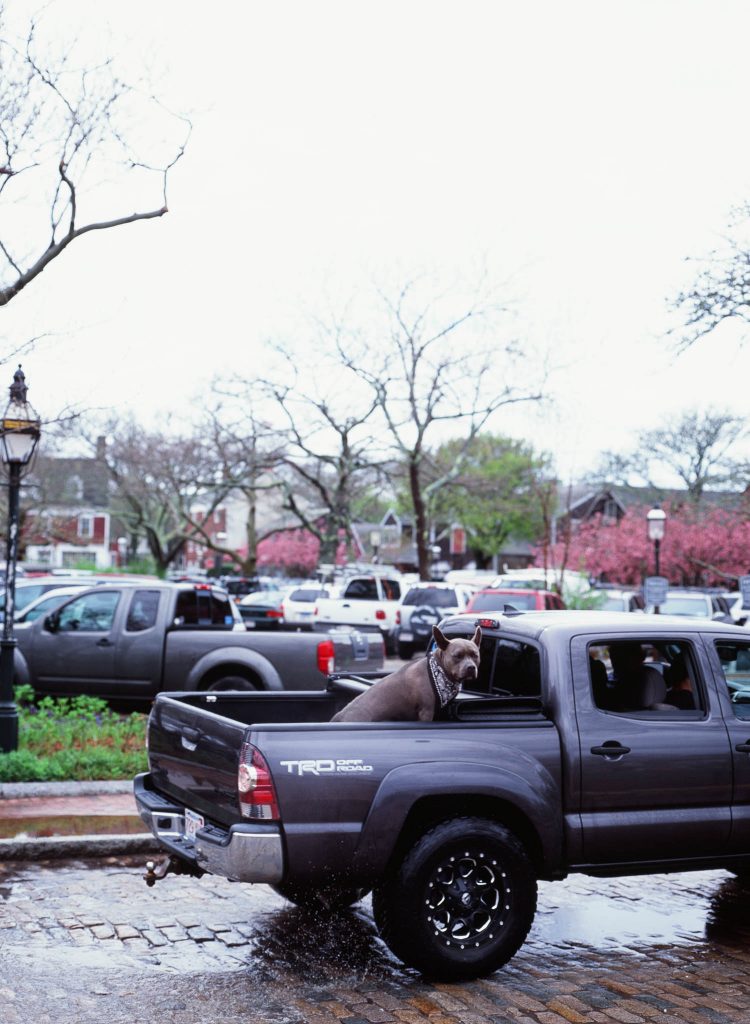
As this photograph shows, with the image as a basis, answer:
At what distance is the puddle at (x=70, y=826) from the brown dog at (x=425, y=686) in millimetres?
3008

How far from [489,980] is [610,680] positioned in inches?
73.3

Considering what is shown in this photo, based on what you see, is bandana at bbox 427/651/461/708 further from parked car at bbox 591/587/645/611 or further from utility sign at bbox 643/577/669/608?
utility sign at bbox 643/577/669/608

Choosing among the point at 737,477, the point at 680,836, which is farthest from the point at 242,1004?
the point at 737,477

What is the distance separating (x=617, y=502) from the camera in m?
73.9

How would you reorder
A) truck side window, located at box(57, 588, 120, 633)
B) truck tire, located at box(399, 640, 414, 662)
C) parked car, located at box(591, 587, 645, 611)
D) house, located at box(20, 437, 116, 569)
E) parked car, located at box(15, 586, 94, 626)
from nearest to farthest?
truck side window, located at box(57, 588, 120, 633) → parked car, located at box(15, 586, 94, 626) → parked car, located at box(591, 587, 645, 611) → truck tire, located at box(399, 640, 414, 662) → house, located at box(20, 437, 116, 569)

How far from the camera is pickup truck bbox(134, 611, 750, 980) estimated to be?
512cm

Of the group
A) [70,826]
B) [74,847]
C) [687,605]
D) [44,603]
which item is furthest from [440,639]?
[687,605]

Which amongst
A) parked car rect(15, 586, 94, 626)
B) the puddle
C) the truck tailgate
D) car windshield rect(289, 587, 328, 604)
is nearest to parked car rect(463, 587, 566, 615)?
parked car rect(15, 586, 94, 626)

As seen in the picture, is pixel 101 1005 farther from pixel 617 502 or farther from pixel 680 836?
pixel 617 502

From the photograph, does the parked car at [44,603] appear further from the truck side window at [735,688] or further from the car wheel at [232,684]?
the truck side window at [735,688]

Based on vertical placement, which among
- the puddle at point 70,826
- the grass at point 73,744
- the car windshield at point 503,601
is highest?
the car windshield at point 503,601

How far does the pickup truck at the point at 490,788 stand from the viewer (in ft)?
16.8

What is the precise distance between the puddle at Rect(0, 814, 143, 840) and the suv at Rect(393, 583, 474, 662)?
16.0 metres

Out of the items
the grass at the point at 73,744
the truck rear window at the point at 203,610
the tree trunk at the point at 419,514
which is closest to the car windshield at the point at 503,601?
the tree trunk at the point at 419,514
